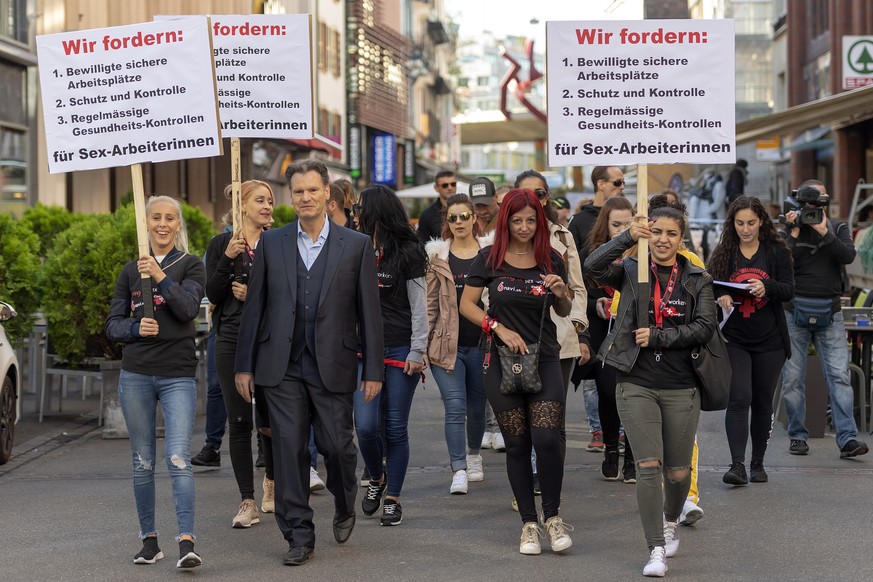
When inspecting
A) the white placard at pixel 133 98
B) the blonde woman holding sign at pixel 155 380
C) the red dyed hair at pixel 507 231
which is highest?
the white placard at pixel 133 98

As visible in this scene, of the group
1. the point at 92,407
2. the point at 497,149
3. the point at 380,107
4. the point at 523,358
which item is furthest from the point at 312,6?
the point at 497,149

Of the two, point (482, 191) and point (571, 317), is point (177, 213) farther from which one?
point (482, 191)

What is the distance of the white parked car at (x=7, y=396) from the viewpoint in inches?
407

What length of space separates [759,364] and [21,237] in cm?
663

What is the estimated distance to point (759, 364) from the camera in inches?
364

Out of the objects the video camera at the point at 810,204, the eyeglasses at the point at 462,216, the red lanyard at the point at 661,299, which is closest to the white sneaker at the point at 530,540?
the red lanyard at the point at 661,299

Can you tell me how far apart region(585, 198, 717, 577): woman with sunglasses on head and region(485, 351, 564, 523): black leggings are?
0.36m

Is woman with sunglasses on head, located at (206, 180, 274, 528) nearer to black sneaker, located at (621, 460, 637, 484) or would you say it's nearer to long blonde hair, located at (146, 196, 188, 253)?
long blonde hair, located at (146, 196, 188, 253)

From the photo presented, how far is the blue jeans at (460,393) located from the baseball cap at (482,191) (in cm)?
142

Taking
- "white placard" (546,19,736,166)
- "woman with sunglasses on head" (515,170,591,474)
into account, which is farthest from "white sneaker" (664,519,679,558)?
"white placard" (546,19,736,166)

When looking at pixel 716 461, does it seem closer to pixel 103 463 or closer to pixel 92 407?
pixel 103 463

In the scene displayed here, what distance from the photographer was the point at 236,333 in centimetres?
814

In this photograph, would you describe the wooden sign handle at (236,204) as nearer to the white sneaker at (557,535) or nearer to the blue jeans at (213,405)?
the blue jeans at (213,405)

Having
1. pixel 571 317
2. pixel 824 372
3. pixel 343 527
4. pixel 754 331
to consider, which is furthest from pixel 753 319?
pixel 343 527
